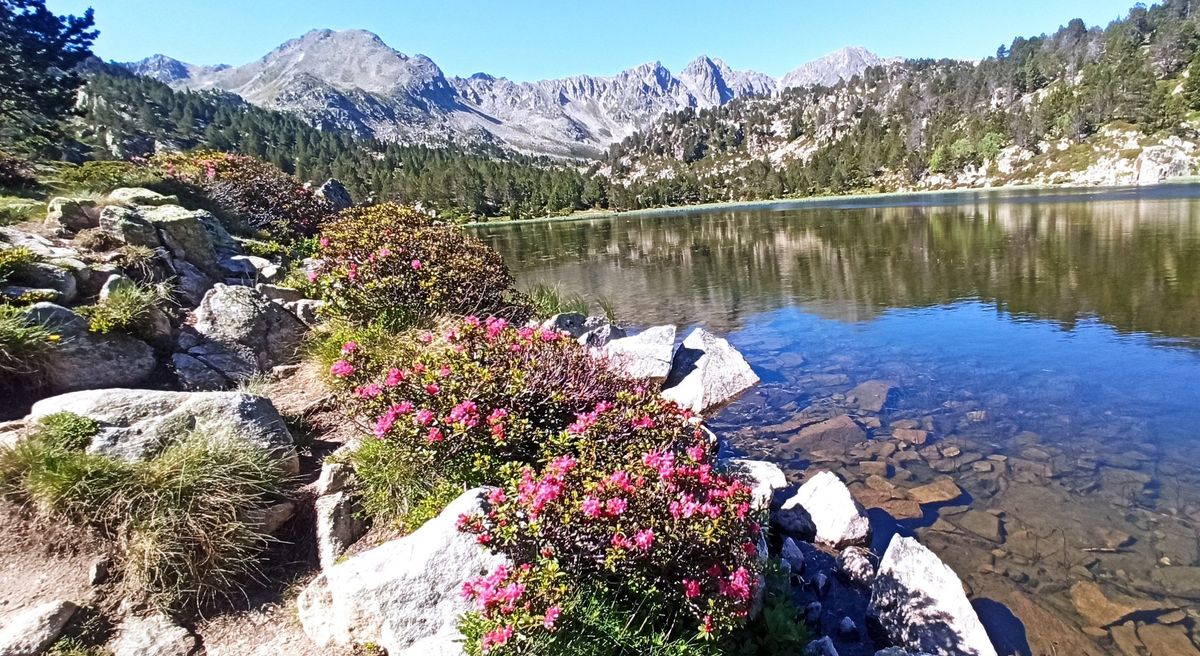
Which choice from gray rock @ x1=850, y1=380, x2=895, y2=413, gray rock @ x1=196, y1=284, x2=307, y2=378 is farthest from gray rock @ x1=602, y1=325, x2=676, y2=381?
gray rock @ x1=196, y1=284, x2=307, y2=378

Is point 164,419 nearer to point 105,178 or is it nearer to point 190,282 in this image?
point 190,282

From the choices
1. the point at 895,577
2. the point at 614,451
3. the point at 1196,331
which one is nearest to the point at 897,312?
the point at 1196,331

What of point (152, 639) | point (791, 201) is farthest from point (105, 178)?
point (791, 201)

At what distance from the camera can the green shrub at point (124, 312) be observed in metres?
8.55

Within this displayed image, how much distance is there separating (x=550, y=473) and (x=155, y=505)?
4.28 m

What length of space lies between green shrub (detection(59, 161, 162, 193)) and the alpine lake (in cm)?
1857

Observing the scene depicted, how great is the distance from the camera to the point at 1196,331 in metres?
16.6

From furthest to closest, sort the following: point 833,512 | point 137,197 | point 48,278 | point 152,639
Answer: point 137,197 < point 48,278 < point 833,512 < point 152,639

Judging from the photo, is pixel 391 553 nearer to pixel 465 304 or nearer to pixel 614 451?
pixel 614 451

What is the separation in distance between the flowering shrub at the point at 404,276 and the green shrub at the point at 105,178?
301 inches

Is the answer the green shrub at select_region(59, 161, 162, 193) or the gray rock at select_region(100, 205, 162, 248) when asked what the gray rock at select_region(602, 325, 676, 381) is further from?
the green shrub at select_region(59, 161, 162, 193)

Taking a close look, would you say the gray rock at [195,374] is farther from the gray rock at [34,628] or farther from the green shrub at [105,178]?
the green shrub at [105,178]

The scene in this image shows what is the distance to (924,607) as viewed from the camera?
21.3ft

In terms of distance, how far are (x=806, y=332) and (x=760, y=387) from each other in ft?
20.8
